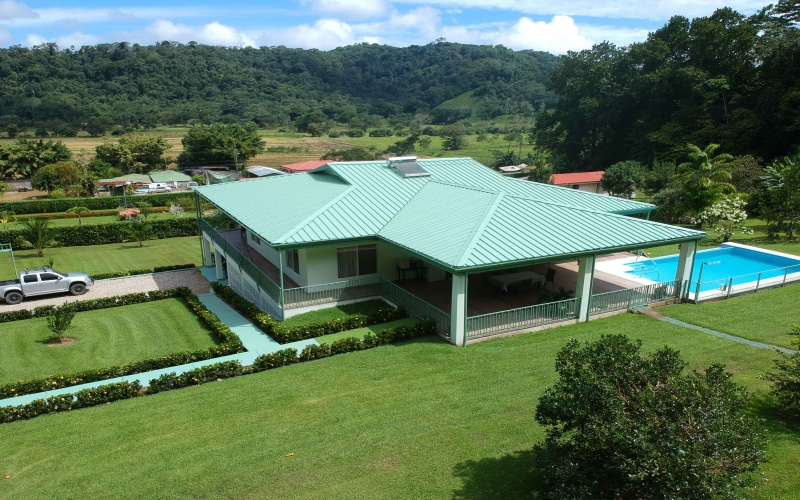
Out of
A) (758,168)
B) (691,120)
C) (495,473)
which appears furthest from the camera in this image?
(691,120)

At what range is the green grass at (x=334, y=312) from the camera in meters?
18.2

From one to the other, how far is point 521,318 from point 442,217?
16.4ft

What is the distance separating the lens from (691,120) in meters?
55.3

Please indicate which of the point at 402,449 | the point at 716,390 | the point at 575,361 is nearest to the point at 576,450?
the point at 575,361

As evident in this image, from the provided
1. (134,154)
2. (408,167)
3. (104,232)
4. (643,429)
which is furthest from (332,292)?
(134,154)

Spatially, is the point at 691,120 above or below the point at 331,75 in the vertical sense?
below

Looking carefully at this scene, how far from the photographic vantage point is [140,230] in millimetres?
39125

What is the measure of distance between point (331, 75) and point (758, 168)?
18295cm

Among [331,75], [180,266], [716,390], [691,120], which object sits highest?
[331,75]

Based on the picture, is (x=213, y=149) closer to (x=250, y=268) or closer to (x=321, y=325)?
(x=250, y=268)

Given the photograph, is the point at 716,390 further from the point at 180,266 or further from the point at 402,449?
the point at 180,266

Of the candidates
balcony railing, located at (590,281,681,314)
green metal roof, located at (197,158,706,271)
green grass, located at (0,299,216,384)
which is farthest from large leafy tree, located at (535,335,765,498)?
green grass, located at (0,299,216,384)

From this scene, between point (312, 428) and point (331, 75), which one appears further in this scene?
point (331, 75)

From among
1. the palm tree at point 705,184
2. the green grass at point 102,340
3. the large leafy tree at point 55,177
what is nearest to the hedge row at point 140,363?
the green grass at point 102,340
